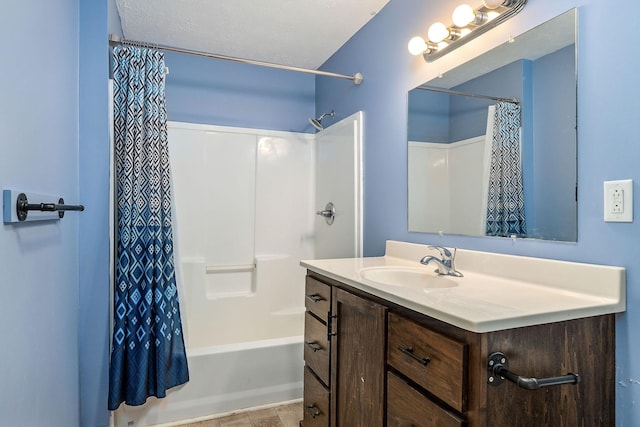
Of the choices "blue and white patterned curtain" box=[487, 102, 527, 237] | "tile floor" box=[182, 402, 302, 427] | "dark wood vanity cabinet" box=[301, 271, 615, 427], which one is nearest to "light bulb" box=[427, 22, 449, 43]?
"blue and white patterned curtain" box=[487, 102, 527, 237]

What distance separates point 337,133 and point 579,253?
1.73 m

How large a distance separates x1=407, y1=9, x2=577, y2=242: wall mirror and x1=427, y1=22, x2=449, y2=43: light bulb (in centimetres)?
15

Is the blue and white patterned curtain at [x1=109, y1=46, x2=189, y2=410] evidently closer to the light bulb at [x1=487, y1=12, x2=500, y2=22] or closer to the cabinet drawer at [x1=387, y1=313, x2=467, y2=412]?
the cabinet drawer at [x1=387, y1=313, x2=467, y2=412]

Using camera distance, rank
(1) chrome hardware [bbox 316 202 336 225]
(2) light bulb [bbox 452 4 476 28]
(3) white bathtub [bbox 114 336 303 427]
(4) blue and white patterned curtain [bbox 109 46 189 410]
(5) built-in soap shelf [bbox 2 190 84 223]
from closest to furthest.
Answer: (5) built-in soap shelf [bbox 2 190 84 223] < (2) light bulb [bbox 452 4 476 28] < (4) blue and white patterned curtain [bbox 109 46 189 410] < (3) white bathtub [bbox 114 336 303 427] < (1) chrome hardware [bbox 316 202 336 225]

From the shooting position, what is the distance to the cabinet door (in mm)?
1125

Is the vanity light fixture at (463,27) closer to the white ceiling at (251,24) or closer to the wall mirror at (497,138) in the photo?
the wall mirror at (497,138)

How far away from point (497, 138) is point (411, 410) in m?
1.00

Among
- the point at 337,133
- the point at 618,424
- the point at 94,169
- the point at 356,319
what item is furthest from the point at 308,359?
the point at 337,133

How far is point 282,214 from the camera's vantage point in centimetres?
288

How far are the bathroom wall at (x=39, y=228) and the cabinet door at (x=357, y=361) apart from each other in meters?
0.96

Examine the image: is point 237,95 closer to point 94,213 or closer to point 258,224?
point 258,224

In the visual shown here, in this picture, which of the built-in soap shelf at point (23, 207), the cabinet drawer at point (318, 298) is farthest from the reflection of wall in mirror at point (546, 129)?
the built-in soap shelf at point (23, 207)

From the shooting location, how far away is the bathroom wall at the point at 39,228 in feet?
3.03

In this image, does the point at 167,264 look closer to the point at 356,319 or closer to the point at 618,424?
the point at 356,319
